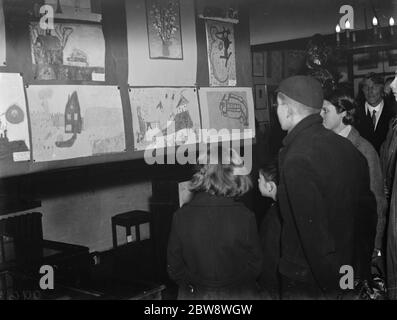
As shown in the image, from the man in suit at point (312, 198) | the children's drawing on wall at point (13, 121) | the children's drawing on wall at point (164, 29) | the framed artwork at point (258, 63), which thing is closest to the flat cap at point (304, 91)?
the man in suit at point (312, 198)

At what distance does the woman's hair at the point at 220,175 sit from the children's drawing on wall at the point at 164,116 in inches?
9.6

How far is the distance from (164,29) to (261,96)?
3.69 meters

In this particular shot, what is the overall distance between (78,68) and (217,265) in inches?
34.6

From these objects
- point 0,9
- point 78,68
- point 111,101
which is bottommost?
point 111,101

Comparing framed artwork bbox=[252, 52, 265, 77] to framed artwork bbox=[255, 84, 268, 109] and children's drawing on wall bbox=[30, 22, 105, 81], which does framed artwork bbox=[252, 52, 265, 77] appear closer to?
framed artwork bbox=[255, 84, 268, 109]

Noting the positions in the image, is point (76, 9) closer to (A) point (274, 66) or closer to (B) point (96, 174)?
(B) point (96, 174)

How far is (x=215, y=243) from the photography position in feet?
5.24

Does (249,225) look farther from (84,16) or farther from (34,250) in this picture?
(34,250)

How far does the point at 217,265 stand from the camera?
5.27 ft

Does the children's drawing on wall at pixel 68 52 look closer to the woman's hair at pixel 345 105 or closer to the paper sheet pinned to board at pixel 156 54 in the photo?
the paper sheet pinned to board at pixel 156 54

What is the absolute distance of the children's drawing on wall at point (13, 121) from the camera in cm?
139
